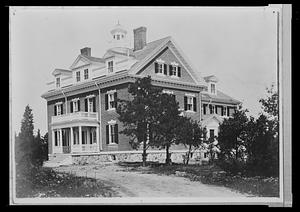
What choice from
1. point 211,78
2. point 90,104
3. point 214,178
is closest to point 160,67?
point 211,78

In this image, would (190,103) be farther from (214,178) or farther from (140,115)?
(214,178)

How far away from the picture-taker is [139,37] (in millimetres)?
8656

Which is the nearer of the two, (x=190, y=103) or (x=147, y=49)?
(x=147, y=49)

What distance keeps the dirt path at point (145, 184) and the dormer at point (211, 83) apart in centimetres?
158

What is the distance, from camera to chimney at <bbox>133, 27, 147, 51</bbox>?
339 inches

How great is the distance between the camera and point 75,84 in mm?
8945

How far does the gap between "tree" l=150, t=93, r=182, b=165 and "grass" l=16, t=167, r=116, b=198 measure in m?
1.19

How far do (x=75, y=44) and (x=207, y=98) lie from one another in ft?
8.06

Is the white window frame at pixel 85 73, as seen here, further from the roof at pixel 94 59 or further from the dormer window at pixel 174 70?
the dormer window at pixel 174 70

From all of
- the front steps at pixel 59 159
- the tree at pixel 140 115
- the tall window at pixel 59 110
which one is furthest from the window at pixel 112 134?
the tall window at pixel 59 110

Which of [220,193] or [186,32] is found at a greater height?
[186,32]

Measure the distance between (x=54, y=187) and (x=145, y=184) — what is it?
5.12 ft

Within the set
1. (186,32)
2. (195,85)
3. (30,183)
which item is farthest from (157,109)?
(30,183)
